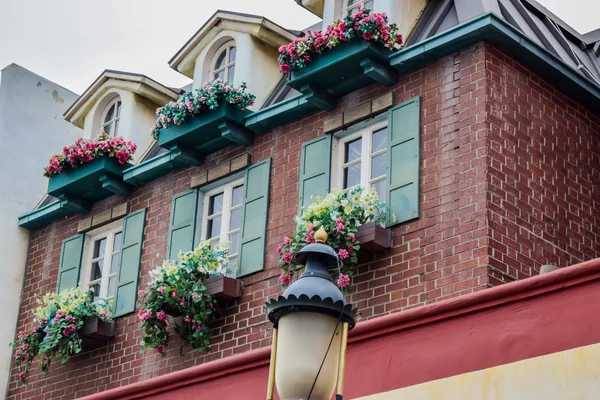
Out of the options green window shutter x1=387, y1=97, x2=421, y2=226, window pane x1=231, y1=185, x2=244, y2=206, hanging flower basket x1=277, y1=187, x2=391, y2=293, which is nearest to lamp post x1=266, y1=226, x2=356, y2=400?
hanging flower basket x1=277, y1=187, x2=391, y2=293

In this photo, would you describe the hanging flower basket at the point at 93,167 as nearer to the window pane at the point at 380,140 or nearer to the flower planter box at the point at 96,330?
the flower planter box at the point at 96,330

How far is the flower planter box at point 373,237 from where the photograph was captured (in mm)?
12133

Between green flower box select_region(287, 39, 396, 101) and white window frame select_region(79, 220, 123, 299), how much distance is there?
3772 mm

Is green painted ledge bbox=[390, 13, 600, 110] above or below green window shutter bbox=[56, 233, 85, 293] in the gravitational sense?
above

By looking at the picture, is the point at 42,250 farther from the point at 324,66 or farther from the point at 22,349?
the point at 324,66

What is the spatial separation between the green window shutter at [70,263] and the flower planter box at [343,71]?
174 inches

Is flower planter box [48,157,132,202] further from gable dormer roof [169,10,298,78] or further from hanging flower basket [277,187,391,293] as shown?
hanging flower basket [277,187,391,293]

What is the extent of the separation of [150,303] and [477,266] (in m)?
4.06

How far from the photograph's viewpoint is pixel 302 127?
14.0 metres

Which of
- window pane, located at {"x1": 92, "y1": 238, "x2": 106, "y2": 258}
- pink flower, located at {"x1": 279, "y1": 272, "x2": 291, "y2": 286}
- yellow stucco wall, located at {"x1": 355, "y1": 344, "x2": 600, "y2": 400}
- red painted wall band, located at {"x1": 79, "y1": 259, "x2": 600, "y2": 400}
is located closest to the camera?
yellow stucco wall, located at {"x1": 355, "y1": 344, "x2": 600, "y2": 400}

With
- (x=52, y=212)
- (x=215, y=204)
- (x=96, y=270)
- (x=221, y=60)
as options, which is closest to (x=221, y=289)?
(x=215, y=204)

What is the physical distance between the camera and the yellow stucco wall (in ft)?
26.5

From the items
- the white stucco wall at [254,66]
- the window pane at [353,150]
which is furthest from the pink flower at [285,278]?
the white stucco wall at [254,66]

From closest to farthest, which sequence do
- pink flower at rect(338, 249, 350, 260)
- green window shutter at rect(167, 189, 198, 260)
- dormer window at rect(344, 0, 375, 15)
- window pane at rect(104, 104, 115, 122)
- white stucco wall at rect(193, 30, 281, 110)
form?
pink flower at rect(338, 249, 350, 260), dormer window at rect(344, 0, 375, 15), green window shutter at rect(167, 189, 198, 260), white stucco wall at rect(193, 30, 281, 110), window pane at rect(104, 104, 115, 122)
